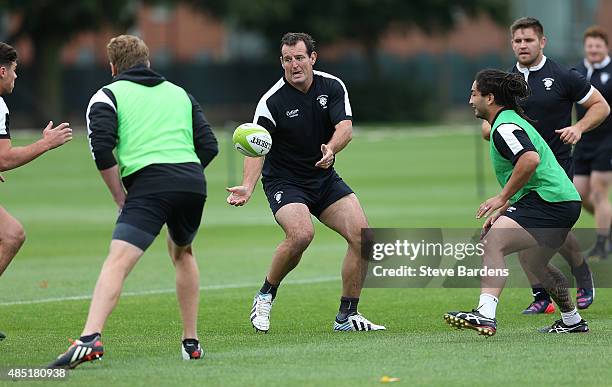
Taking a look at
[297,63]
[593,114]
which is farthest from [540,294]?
[297,63]

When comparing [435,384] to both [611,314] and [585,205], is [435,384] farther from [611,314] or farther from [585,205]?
[585,205]

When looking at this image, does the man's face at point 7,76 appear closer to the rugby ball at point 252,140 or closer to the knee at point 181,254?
the rugby ball at point 252,140

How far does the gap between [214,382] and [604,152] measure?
8525 millimetres

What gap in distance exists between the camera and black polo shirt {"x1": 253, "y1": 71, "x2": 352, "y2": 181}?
10.6m

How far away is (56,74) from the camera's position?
2266 inches

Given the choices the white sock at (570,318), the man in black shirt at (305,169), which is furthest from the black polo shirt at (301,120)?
the white sock at (570,318)

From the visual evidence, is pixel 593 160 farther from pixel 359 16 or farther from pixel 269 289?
pixel 359 16

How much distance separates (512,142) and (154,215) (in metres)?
2.74

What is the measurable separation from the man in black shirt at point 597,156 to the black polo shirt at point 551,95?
11.8 ft

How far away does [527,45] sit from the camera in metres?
11.0

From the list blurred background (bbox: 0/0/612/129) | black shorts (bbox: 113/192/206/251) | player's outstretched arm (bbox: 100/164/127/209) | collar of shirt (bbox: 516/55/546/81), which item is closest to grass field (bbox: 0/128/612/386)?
black shorts (bbox: 113/192/206/251)

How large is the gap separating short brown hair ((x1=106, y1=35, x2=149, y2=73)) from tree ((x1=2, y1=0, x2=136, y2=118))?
44454 mm

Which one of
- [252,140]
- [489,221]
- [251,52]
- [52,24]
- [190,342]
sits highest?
[252,140]

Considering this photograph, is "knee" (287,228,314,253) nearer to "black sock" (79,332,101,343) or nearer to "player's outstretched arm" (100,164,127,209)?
"player's outstretched arm" (100,164,127,209)
